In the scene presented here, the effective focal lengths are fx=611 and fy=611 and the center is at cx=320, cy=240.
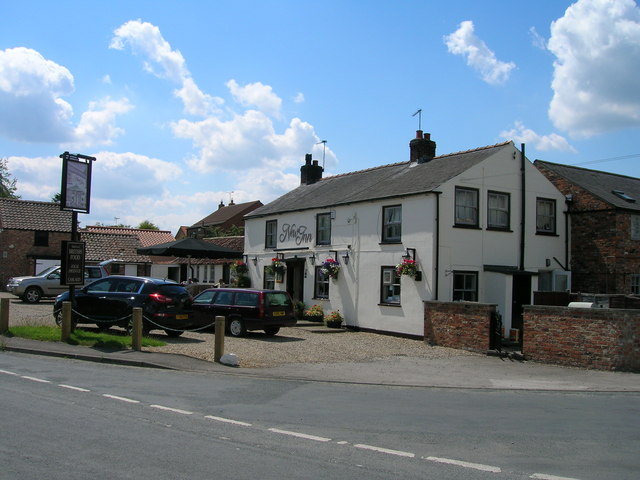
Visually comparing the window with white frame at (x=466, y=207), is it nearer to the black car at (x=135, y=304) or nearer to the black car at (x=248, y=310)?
the black car at (x=248, y=310)

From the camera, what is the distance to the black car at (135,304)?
1770 cm

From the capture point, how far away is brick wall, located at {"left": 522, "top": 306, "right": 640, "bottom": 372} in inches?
575

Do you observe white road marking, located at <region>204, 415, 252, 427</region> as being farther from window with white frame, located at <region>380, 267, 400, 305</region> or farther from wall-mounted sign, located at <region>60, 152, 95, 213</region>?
window with white frame, located at <region>380, 267, 400, 305</region>

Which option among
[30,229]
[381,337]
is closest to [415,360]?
[381,337]

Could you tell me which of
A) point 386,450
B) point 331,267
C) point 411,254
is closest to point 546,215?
point 411,254

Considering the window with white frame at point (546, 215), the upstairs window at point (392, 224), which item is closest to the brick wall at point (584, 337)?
the upstairs window at point (392, 224)

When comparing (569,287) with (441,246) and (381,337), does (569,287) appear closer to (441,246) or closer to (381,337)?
(441,246)

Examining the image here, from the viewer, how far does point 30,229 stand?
39.7m

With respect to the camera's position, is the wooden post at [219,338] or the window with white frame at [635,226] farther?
the window with white frame at [635,226]

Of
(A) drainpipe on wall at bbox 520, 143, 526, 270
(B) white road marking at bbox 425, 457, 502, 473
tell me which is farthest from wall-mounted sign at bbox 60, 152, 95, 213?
(A) drainpipe on wall at bbox 520, 143, 526, 270

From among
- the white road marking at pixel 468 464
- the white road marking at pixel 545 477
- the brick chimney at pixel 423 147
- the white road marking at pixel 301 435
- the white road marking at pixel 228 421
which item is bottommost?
the white road marking at pixel 228 421

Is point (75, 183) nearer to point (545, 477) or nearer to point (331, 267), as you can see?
point (331, 267)

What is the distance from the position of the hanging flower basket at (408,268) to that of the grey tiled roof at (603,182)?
807cm

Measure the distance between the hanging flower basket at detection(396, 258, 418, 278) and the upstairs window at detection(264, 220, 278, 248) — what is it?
9.06 meters
